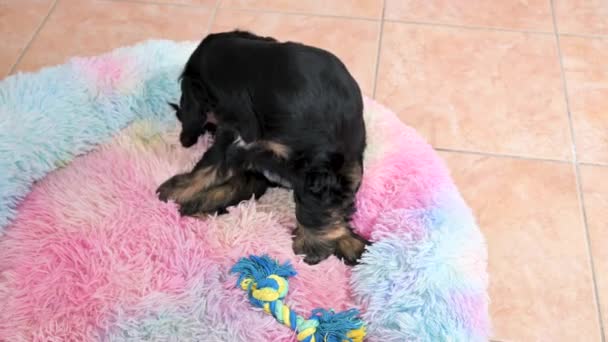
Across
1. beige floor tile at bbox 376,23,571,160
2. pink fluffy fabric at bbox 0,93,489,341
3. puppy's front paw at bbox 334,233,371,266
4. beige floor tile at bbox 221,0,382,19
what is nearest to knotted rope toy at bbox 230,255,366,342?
pink fluffy fabric at bbox 0,93,489,341

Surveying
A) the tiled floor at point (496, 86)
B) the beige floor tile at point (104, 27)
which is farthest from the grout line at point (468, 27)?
the beige floor tile at point (104, 27)

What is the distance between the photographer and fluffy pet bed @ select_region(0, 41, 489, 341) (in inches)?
57.3

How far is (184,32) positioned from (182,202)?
870 mm

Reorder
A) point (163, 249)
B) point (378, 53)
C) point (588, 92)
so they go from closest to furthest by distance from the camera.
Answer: point (163, 249) < point (588, 92) < point (378, 53)

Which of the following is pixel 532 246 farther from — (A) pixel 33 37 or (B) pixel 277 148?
(A) pixel 33 37

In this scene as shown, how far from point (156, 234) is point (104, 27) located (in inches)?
42.6

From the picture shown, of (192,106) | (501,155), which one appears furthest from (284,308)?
(501,155)

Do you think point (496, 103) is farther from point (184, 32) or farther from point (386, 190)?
point (184, 32)

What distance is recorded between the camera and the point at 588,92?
2131mm

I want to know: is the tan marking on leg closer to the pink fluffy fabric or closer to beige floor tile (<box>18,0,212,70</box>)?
the pink fluffy fabric

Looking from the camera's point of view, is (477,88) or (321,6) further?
(321,6)

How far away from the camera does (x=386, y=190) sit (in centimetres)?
171

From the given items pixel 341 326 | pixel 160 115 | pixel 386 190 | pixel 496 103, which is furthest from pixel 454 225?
pixel 160 115

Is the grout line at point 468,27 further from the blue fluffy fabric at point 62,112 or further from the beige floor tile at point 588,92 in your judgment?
the blue fluffy fabric at point 62,112
